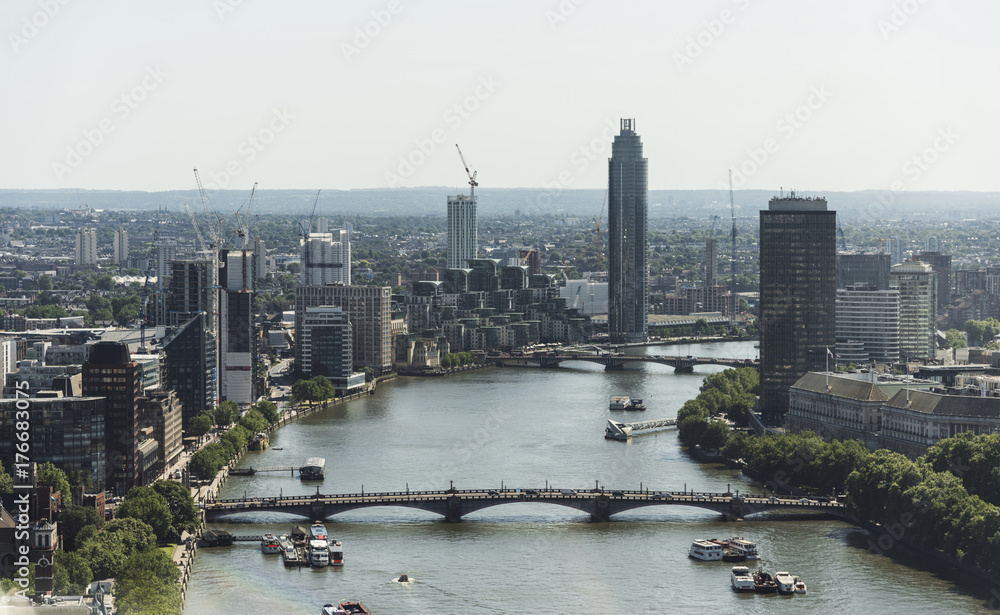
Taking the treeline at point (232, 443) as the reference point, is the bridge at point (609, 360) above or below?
above

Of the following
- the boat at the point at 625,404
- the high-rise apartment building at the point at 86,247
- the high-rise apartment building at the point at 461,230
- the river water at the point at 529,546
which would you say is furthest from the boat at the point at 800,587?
the high-rise apartment building at the point at 86,247

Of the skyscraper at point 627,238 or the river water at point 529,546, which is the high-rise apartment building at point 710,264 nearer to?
the skyscraper at point 627,238

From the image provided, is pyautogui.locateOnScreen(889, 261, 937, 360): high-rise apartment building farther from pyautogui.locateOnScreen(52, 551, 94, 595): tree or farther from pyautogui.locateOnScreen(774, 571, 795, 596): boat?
pyautogui.locateOnScreen(52, 551, 94, 595): tree

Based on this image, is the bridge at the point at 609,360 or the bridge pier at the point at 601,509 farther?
the bridge at the point at 609,360

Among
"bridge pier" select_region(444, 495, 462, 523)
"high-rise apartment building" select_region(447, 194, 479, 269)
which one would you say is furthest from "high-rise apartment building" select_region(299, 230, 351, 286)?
"bridge pier" select_region(444, 495, 462, 523)

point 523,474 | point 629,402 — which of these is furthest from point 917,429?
point 629,402

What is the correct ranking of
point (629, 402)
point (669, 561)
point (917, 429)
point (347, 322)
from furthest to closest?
point (347, 322) < point (629, 402) < point (917, 429) < point (669, 561)

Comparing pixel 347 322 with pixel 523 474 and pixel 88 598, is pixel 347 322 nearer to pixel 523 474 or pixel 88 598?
pixel 523 474
